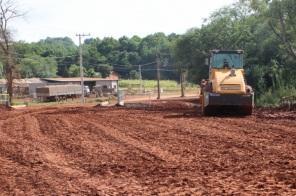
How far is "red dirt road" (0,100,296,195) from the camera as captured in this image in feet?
27.5

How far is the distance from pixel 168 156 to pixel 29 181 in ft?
10.3

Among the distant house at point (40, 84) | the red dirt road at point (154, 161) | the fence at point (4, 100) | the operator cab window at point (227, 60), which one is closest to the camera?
the red dirt road at point (154, 161)

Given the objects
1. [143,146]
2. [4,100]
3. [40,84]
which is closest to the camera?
[143,146]

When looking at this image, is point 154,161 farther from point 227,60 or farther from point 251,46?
point 251,46

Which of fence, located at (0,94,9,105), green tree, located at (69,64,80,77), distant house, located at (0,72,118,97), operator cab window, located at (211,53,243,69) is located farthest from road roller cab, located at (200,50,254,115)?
green tree, located at (69,64,80,77)

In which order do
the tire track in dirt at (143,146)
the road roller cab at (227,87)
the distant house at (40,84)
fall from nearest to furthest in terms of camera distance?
the tire track in dirt at (143,146), the road roller cab at (227,87), the distant house at (40,84)

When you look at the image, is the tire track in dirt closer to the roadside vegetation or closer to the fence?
the roadside vegetation

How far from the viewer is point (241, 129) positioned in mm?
16547

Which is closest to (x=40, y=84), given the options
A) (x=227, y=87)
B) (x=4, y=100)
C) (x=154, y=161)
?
(x=4, y=100)

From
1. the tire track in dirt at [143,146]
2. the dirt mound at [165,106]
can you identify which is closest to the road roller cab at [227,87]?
the tire track in dirt at [143,146]

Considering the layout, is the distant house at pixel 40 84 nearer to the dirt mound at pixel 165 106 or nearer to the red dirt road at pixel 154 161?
the dirt mound at pixel 165 106

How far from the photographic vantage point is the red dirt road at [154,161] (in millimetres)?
8375

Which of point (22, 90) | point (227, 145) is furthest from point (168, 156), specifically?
point (22, 90)

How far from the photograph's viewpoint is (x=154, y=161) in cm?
1084
